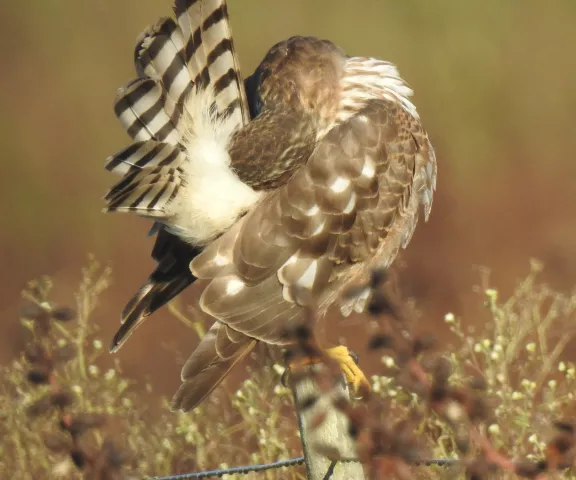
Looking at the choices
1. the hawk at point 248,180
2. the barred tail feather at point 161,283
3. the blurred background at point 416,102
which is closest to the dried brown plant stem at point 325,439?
the hawk at point 248,180

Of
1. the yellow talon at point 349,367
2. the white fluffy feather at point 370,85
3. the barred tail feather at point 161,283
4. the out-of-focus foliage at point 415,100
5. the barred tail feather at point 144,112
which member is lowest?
the out-of-focus foliage at point 415,100

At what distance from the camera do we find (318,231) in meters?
3.70

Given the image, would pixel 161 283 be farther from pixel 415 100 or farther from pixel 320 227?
pixel 415 100

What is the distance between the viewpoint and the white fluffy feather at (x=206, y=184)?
3.46 meters

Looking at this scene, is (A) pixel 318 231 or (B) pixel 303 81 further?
(B) pixel 303 81

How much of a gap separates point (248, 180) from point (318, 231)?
30cm

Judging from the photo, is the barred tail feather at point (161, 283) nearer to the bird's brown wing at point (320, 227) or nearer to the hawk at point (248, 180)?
the hawk at point (248, 180)

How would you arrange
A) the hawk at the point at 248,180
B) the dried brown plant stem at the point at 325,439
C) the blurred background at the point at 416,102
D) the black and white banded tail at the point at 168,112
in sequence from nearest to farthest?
the dried brown plant stem at the point at 325,439 < the black and white banded tail at the point at 168,112 < the hawk at the point at 248,180 < the blurred background at the point at 416,102

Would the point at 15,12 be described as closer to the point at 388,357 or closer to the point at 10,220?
the point at 10,220

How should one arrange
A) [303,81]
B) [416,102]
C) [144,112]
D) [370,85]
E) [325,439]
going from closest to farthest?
[325,439], [144,112], [303,81], [370,85], [416,102]

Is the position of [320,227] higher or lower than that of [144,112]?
lower

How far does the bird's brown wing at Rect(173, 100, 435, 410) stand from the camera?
3494 millimetres

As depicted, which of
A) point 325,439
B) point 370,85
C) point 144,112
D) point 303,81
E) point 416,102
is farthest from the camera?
point 416,102

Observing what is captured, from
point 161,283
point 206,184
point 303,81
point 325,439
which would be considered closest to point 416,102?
point 303,81
